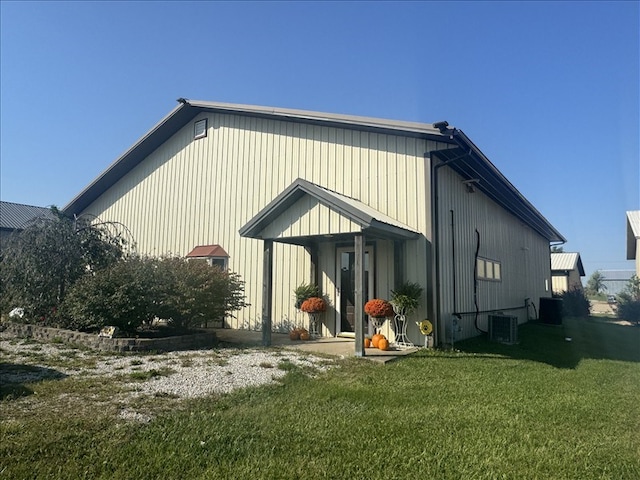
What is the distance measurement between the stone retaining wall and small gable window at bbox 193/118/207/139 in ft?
23.1

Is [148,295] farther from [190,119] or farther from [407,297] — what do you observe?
[190,119]

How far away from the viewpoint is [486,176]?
11336mm

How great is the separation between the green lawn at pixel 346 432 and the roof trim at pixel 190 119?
5192mm

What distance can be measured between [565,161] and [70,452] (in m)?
8.74

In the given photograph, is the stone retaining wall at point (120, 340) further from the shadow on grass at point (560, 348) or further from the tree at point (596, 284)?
the tree at point (596, 284)

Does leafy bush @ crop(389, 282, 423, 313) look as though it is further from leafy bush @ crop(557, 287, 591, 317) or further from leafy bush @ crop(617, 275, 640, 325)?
leafy bush @ crop(557, 287, 591, 317)

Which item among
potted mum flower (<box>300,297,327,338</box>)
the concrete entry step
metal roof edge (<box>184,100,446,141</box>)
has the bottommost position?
the concrete entry step

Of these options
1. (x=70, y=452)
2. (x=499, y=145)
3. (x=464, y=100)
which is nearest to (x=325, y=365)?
(x=70, y=452)

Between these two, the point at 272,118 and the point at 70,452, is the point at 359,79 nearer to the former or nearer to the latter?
the point at 272,118

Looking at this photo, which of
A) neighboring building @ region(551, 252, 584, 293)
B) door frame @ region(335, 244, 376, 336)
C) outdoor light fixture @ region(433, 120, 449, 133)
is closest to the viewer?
outdoor light fixture @ region(433, 120, 449, 133)

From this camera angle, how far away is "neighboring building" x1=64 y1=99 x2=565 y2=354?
8.67 metres

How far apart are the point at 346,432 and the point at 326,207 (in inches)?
190

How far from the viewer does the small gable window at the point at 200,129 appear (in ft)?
43.7

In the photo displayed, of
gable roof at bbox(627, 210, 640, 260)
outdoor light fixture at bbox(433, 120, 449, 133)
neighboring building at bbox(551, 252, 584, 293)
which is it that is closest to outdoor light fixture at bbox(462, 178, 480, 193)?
outdoor light fixture at bbox(433, 120, 449, 133)
